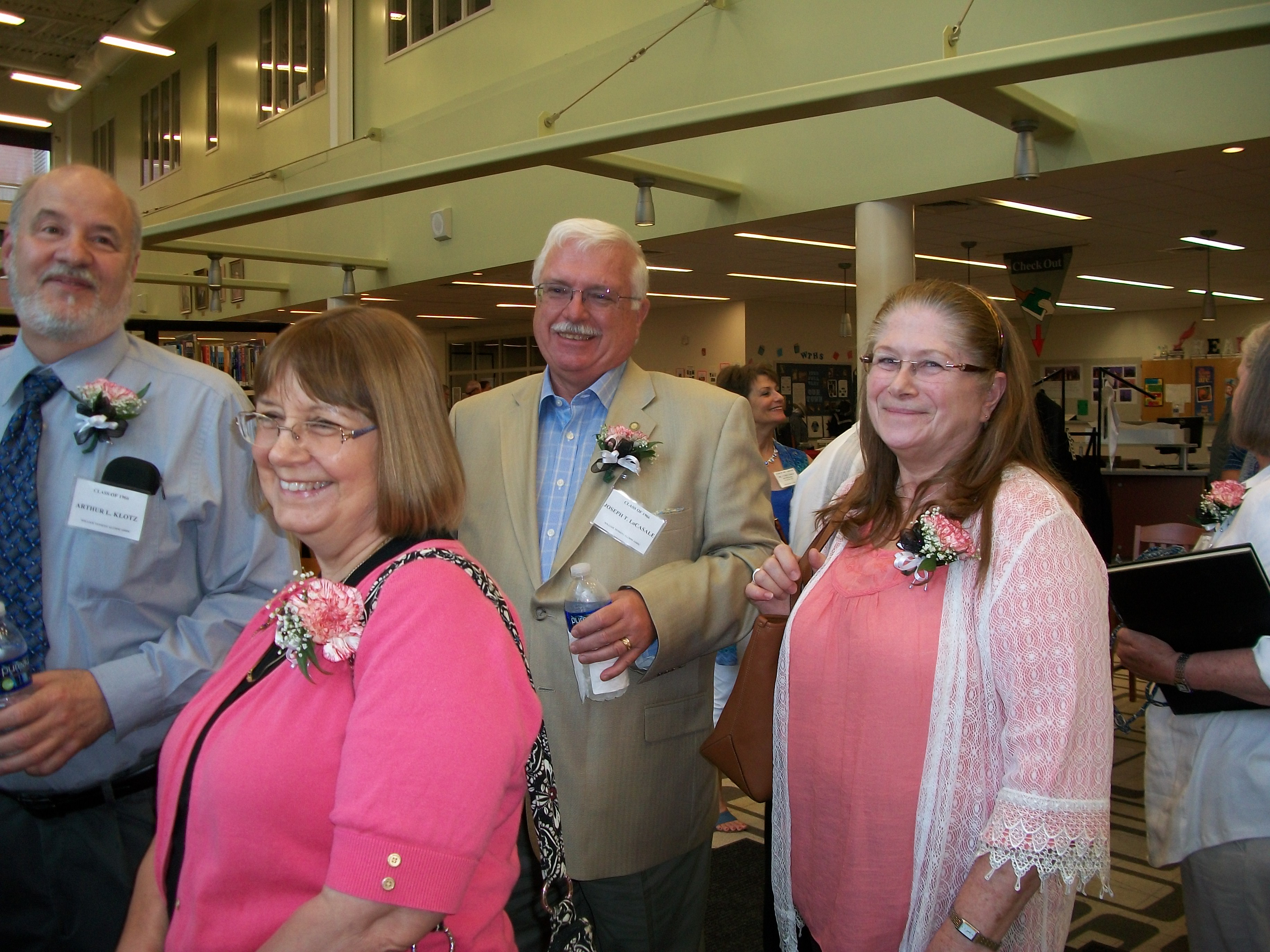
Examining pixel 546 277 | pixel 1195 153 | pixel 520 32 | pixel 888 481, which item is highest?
pixel 520 32

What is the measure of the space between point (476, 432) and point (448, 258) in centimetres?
966

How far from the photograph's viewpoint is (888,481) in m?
1.90

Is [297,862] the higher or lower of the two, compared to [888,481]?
lower

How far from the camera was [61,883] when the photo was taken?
1827mm

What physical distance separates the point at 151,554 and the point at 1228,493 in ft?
7.77

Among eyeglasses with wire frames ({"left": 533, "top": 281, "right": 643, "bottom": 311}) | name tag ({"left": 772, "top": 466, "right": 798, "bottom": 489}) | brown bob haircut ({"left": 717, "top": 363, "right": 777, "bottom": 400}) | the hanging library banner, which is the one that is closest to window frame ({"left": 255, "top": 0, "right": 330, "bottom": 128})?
the hanging library banner

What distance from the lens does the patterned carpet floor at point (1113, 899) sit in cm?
316

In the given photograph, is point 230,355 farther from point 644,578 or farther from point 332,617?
point 332,617

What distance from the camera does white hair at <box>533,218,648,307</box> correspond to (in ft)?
7.73

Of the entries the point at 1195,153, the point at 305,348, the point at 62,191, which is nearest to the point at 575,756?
the point at 305,348

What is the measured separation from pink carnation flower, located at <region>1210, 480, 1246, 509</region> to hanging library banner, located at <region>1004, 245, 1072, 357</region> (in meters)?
9.58

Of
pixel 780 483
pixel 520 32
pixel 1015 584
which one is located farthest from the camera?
pixel 520 32

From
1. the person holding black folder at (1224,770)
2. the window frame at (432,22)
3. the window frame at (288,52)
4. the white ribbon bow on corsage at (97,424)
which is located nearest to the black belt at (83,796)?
the white ribbon bow on corsage at (97,424)

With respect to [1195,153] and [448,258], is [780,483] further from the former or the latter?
[448,258]
